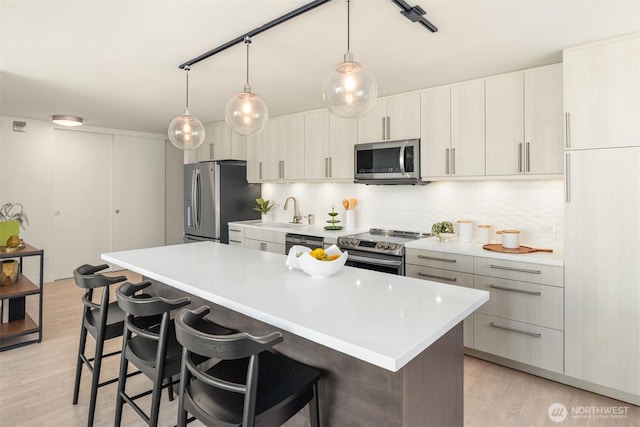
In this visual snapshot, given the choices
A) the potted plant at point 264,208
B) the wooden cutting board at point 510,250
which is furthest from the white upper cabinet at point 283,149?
the wooden cutting board at point 510,250

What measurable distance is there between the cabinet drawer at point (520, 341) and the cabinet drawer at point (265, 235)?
2371mm

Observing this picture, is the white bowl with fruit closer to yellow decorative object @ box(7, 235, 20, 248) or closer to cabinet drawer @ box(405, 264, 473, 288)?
cabinet drawer @ box(405, 264, 473, 288)

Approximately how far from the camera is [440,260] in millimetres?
3193

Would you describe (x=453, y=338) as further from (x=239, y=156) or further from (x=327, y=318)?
→ (x=239, y=156)

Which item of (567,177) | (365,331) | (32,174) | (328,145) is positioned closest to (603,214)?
(567,177)

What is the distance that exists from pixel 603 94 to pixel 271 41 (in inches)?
88.8

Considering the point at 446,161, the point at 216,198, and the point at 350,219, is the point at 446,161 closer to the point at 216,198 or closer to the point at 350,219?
the point at 350,219

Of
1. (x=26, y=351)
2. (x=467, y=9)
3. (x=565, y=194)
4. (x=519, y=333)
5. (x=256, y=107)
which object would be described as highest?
(x=467, y=9)

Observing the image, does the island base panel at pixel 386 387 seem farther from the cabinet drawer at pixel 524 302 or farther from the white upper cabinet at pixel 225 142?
the white upper cabinet at pixel 225 142

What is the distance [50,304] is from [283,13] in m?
4.48

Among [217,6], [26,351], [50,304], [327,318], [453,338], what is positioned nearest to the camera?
[327,318]

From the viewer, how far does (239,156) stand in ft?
17.9

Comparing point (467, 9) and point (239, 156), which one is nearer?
point (467, 9)

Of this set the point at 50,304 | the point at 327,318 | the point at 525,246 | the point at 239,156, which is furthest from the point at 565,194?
the point at 50,304
